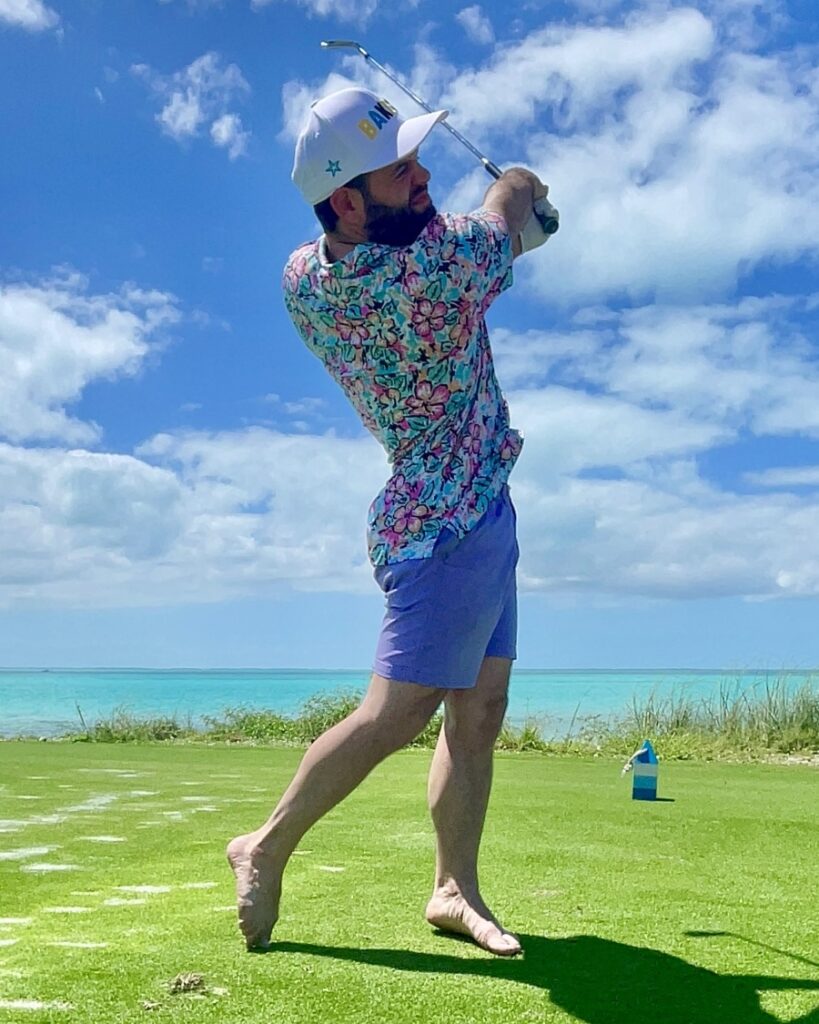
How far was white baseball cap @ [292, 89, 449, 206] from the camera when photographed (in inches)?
102

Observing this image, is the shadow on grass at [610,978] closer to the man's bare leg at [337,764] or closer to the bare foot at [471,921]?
the bare foot at [471,921]

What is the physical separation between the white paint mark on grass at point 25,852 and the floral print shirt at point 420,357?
1.97 metres

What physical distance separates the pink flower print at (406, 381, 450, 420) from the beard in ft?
1.02

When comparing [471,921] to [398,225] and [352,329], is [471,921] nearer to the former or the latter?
[352,329]

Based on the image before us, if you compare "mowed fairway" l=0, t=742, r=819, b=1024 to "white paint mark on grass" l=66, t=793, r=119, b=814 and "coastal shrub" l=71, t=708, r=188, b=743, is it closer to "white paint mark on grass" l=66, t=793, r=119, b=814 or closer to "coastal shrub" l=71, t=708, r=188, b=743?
"white paint mark on grass" l=66, t=793, r=119, b=814

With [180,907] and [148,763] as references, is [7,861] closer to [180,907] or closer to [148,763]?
[180,907]

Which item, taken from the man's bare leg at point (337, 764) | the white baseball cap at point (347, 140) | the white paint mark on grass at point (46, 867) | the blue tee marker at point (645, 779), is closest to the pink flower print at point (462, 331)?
the white baseball cap at point (347, 140)

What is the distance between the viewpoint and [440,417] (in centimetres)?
267

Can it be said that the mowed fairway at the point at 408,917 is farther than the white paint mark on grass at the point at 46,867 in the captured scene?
No

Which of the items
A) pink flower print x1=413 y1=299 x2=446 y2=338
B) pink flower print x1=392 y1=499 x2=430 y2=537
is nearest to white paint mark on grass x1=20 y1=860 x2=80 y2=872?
pink flower print x1=392 y1=499 x2=430 y2=537

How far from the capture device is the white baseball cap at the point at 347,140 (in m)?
2.60

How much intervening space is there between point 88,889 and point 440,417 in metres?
1.67

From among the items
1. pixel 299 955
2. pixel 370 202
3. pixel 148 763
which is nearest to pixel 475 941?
pixel 299 955

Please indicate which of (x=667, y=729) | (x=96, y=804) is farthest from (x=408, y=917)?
(x=667, y=729)
